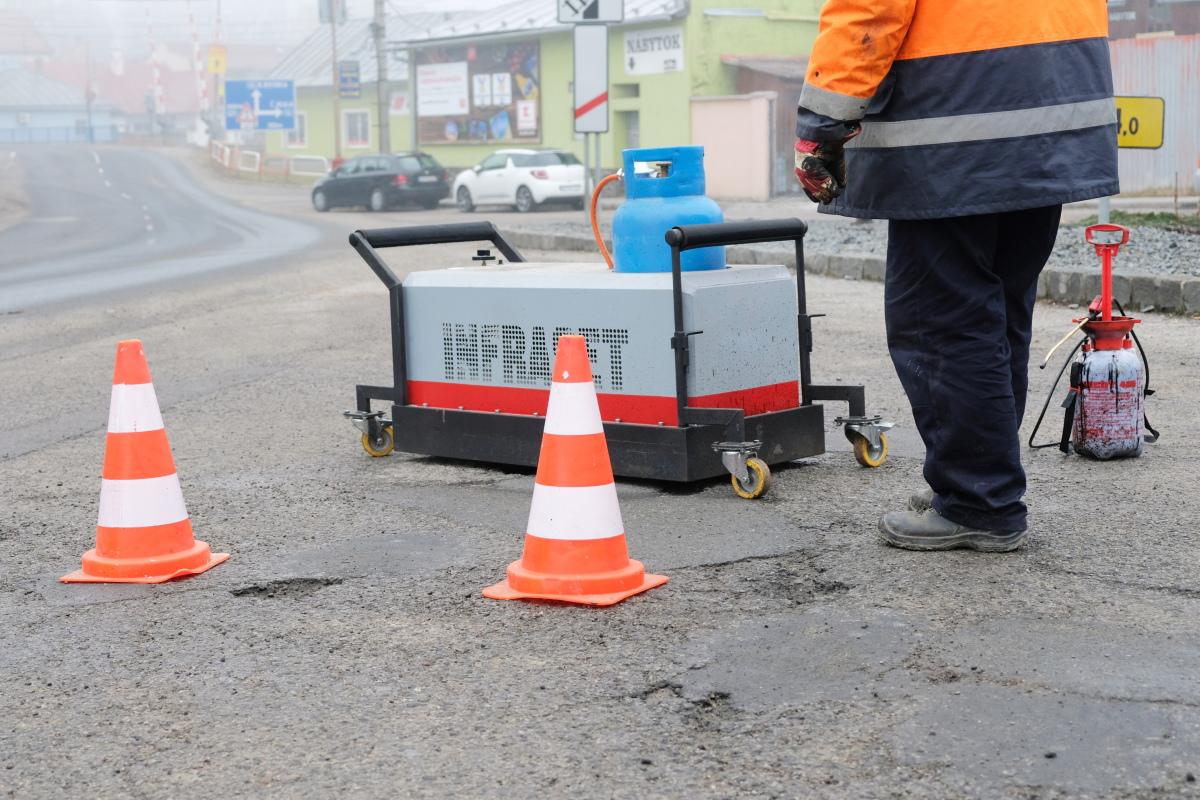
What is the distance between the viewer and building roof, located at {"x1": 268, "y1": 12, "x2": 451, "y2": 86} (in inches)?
2335

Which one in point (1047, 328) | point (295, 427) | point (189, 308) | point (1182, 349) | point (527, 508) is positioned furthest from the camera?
point (189, 308)

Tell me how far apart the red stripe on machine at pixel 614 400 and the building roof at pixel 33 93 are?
13920 centimetres

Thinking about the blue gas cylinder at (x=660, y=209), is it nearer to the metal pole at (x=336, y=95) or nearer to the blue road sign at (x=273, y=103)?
the metal pole at (x=336, y=95)

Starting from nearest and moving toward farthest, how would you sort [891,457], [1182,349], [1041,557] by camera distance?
[1041,557] < [891,457] < [1182,349]

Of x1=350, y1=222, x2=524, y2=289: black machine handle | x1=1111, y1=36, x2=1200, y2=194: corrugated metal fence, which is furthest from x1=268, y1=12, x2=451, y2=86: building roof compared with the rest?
x1=350, y1=222, x2=524, y2=289: black machine handle

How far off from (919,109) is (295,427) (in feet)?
11.8

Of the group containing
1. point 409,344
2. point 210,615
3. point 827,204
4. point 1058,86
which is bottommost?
point 210,615

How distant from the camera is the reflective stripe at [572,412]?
388 cm

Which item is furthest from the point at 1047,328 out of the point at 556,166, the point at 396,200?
the point at 396,200

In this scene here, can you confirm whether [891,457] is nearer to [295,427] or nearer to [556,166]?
Answer: [295,427]

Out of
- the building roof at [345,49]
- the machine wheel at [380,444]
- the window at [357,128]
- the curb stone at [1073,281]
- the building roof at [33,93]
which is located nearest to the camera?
the machine wheel at [380,444]

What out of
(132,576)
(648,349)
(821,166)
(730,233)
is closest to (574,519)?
(821,166)

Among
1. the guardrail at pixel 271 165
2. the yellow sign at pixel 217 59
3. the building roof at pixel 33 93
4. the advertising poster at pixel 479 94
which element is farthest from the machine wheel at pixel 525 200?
the building roof at pixel 33 93

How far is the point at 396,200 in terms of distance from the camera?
34.2 m
